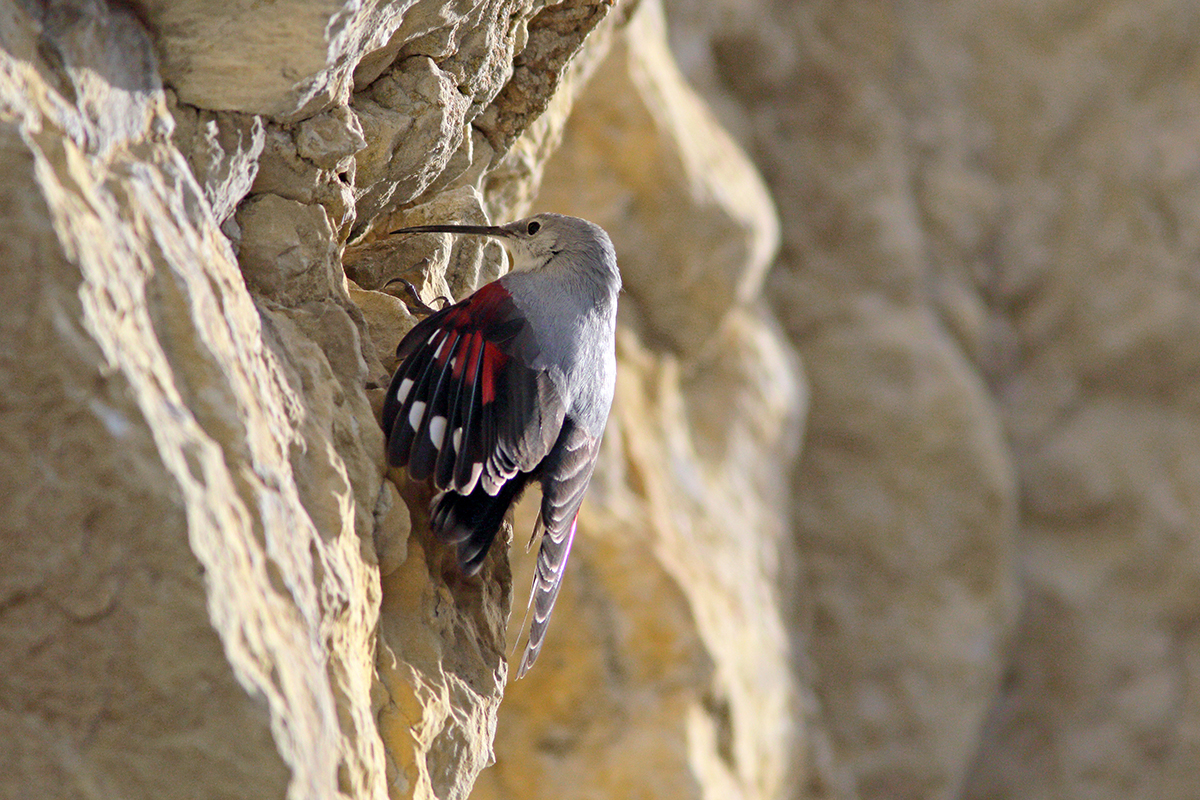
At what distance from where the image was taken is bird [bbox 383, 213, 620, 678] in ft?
6.27

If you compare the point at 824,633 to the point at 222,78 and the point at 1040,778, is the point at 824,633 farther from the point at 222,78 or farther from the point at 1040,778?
the point at 222,78

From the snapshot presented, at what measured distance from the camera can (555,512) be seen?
6.84ft

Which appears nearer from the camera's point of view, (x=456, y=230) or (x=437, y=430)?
(x=437, y=430)

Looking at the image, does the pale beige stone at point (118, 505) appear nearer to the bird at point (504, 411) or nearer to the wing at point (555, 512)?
the bird at point (504, 411)

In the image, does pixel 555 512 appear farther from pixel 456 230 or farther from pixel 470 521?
pixel 456 230

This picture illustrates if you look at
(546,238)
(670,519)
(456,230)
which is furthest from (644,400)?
(456,230)

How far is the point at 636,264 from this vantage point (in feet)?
14.3

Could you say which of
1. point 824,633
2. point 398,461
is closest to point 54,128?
point 398,461

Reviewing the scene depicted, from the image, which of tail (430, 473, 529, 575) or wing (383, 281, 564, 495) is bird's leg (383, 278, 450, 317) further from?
tail (430, 473, 529, 575)

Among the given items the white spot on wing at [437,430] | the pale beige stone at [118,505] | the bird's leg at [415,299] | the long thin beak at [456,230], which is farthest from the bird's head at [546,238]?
the pale beige stone at [118,505]

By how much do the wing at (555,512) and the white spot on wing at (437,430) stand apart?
0.24 meters

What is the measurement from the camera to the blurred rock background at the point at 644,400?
1302 millimetres

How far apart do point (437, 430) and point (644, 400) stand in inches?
102

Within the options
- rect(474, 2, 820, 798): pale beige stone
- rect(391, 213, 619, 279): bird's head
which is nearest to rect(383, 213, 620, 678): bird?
rect(391, 213, 619, 279): bird's head
